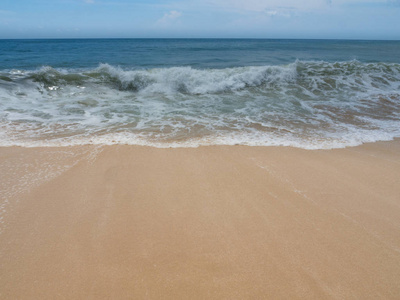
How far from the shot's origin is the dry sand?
5.71ft

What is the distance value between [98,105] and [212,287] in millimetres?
6223

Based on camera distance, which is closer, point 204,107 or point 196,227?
point 196,227

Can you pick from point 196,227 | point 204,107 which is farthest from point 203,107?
point 196,227

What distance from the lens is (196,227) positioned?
228 cm

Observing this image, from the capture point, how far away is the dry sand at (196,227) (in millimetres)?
1739

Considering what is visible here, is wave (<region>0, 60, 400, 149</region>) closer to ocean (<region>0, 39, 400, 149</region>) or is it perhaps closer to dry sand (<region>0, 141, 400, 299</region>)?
ocean (<region>0, 39, 400, 149</region>)

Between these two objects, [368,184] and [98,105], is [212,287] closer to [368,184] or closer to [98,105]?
[368,184]

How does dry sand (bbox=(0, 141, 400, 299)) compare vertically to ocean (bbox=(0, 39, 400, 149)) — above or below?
below

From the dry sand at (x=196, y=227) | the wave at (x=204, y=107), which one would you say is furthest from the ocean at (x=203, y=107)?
the dry sand at (x=196, y=227)

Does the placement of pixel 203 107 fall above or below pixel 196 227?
above

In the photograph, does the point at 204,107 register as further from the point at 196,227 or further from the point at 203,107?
the point at 196,227

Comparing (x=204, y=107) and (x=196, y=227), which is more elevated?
(x=204, y=107)

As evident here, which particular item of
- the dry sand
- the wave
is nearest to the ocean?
the wave

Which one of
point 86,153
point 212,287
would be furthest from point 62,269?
point 86,153
